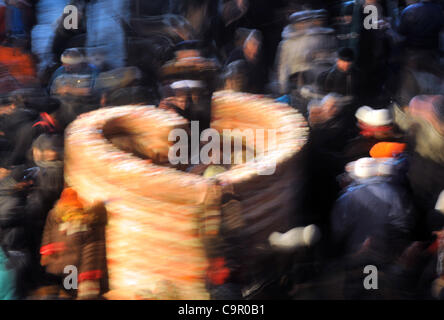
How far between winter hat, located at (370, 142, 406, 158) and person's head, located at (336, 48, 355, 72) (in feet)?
2.19

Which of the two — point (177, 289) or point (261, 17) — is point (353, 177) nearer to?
point (177, 289)

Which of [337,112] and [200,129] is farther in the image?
[200,129]

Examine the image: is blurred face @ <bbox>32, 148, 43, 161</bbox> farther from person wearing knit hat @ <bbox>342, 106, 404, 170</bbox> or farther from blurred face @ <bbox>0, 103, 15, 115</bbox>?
person wearing knit hat @ <bbox>342, 106, 404, 170</bbox>

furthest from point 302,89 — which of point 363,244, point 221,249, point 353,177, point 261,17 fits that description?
point 221,249

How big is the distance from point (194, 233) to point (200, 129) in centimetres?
107

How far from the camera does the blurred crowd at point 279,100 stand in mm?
2158

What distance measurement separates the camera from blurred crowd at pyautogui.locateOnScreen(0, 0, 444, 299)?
7.08 feet

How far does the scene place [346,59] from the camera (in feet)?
9.42

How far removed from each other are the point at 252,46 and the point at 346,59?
705 millimetres

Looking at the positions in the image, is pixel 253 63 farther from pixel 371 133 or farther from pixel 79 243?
pixel 79 243

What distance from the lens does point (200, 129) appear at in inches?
117

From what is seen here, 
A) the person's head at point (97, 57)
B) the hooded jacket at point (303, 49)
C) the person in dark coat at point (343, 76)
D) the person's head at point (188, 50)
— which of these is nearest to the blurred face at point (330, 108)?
the person in dark coat at point (343, 76)

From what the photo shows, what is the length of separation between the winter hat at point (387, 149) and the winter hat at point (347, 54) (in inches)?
27.5

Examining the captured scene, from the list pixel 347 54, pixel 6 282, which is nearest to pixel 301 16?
pixel 347 54
